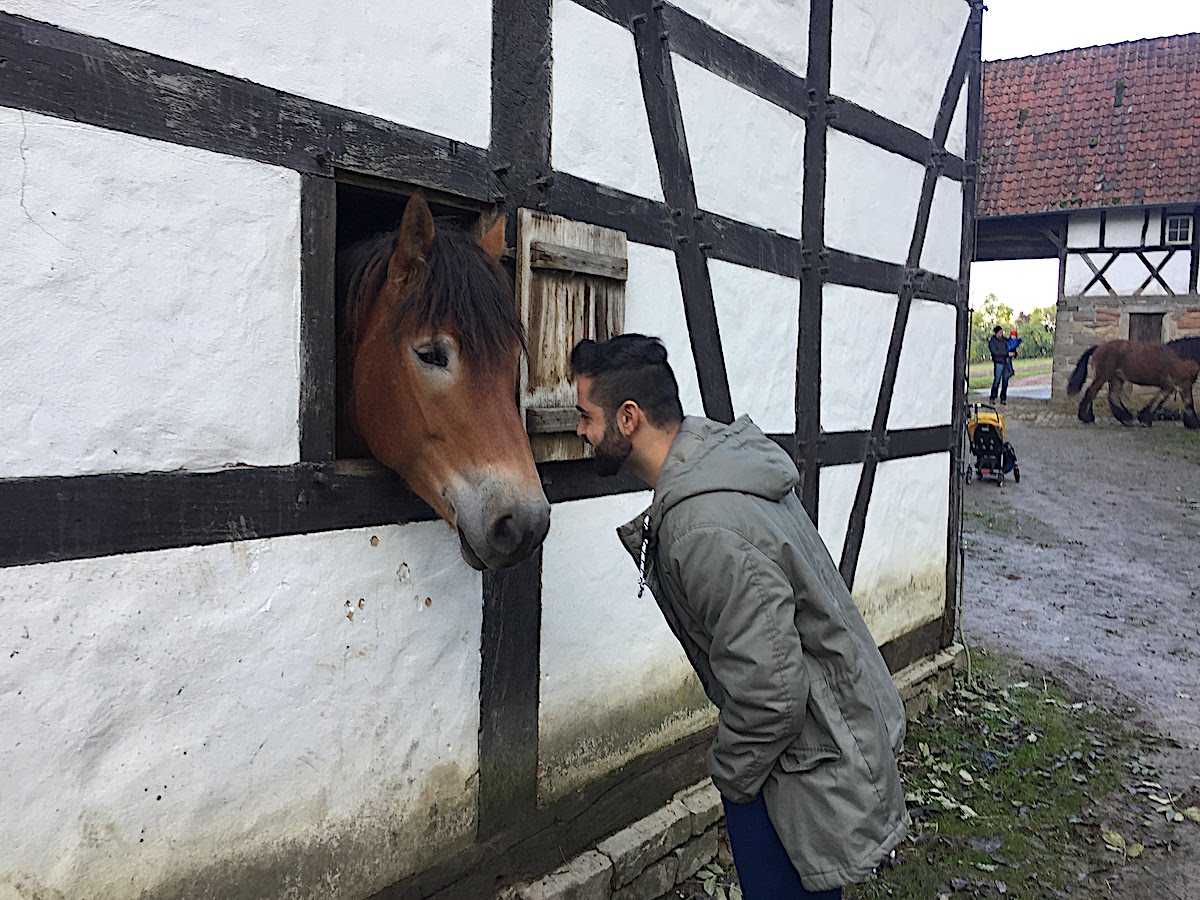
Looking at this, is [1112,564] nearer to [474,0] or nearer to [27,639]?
[474,0]

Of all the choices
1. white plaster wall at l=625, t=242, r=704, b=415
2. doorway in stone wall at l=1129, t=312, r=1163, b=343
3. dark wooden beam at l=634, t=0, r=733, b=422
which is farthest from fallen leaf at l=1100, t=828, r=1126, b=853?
doorway in stone wall at l=1129, t=312, r=1163, b=343

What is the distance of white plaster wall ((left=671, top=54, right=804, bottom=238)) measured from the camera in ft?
12.6

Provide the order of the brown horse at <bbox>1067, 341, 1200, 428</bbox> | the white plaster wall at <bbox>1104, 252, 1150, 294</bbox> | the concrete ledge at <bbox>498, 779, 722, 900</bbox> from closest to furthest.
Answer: the concrete ledge at <bbox>498, 779, 722, 900</bbox> < the brown horse at <bbox>1067, 341, 1200, 428</bbox> < the white plaster wall at <bbox>1104, 252, 1150, 294</bbox>

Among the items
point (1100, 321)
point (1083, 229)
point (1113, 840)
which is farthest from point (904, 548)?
point (1083, 229)

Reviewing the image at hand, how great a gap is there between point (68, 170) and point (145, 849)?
62.5 inches

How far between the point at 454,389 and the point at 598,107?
157cm

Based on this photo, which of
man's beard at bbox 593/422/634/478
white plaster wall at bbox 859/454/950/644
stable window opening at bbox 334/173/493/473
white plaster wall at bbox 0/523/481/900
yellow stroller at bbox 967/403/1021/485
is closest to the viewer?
white plaster wall at bbox 0/523/481/900

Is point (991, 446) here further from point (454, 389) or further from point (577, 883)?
point (454, 389)

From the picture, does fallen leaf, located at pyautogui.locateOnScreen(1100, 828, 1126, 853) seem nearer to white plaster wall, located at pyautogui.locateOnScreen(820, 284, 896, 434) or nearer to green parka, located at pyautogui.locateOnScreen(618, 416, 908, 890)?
white plaster wall, located at pyautogui.locateOnScreen(820, 284, 896, 434)

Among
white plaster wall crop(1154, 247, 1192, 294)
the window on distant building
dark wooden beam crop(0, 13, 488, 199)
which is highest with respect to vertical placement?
the window on distant building

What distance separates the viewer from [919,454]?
19.4ft

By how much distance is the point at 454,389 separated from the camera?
231 centimetres

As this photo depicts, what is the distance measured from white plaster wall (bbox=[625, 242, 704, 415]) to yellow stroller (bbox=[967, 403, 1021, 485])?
11908mm

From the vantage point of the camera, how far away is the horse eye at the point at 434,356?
2322mm
